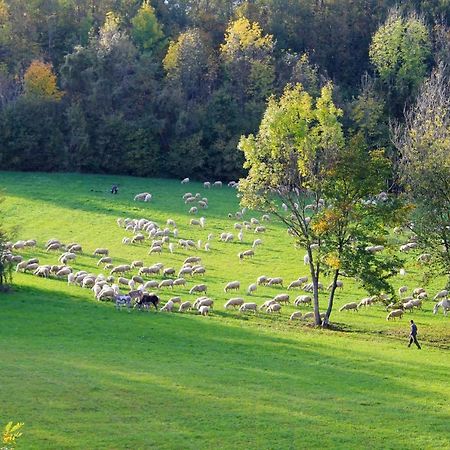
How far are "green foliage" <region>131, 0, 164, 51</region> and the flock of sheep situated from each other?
41.7 metres

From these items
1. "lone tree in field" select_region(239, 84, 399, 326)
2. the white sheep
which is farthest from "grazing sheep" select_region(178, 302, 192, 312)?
"lone tree in field" select_region(239, 84, 399, 326)

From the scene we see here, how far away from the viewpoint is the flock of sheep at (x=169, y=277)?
4125 cm

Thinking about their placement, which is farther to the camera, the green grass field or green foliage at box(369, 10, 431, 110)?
green foliage at box(369, 10, 431, 110)

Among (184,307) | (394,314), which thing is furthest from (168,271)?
(394,314)

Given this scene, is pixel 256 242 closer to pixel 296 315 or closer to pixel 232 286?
pixel 232 286

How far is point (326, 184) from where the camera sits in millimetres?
39781

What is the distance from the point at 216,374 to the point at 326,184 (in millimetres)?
13404

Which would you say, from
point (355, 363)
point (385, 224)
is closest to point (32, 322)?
point (355, 363)

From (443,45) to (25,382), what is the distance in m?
78.1

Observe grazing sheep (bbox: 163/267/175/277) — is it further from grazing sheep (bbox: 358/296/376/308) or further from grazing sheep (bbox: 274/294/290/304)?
grazing sheep (bbox: 358/296/376/308)

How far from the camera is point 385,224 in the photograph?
39844 millimetres

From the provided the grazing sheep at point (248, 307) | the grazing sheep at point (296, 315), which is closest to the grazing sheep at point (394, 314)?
the grazing sheep at point (296, 315)

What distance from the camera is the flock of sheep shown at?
4125 cm

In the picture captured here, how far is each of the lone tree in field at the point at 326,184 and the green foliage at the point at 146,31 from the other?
59814mm
